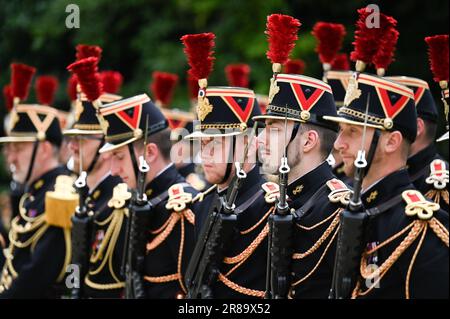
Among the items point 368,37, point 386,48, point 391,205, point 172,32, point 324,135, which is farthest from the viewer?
point 172,32

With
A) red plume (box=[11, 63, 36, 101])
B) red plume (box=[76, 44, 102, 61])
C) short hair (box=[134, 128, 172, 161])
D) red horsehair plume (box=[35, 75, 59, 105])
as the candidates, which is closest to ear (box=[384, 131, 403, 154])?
short hair (box=[134, 128, 172, 161])

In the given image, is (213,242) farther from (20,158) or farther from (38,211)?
(20,158)

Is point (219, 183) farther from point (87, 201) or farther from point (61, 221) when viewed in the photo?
point (61, 221)

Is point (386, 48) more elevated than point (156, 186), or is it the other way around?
point (386, 48)

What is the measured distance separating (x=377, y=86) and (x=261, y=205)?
1056 mm

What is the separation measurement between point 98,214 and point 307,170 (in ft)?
7.64

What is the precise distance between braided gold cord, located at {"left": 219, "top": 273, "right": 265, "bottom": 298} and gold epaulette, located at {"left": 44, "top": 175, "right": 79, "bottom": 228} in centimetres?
237

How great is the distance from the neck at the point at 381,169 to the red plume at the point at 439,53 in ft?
3.67

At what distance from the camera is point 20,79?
8.64 m

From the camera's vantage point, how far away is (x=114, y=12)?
1466 centimetres

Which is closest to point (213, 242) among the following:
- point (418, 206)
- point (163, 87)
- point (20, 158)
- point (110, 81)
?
point (418, 206)

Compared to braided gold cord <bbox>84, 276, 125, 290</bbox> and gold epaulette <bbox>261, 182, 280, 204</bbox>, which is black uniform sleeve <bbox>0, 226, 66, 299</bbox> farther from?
gold epaulette <bbox>261, 182, 280, 204</bbox>

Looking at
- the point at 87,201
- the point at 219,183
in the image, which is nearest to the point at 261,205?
the point at 219,183

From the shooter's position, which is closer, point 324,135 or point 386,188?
point 386,188
